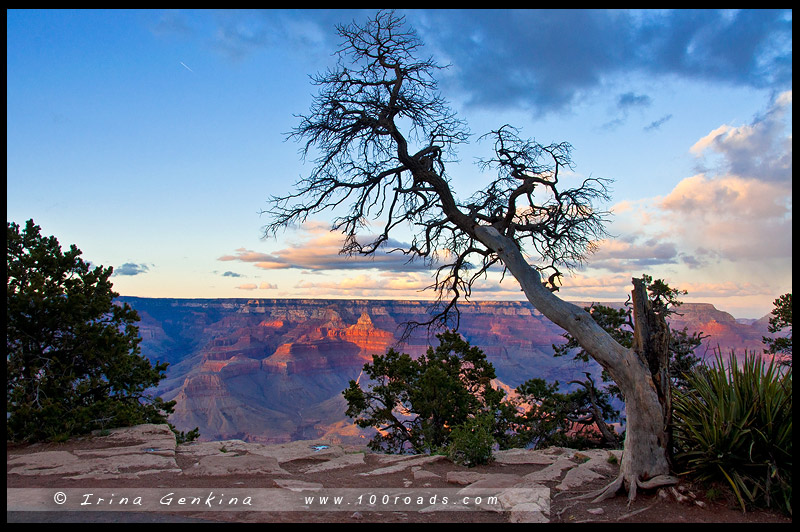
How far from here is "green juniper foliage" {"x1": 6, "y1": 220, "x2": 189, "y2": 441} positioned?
34.2 ft

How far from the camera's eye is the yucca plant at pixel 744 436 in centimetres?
Result: 541

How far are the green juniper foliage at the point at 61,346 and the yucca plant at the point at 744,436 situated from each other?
1137cm

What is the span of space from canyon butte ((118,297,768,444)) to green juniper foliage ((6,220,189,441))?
228ft

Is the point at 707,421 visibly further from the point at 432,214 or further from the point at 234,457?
the point at 234,457

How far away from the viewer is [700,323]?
235 ft

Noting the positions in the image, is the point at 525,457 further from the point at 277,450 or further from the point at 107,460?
the point at 107,460

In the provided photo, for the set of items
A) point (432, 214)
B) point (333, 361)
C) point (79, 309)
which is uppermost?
point (432, 214)

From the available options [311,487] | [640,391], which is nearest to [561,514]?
[640,391]

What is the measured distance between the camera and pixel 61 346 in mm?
11492

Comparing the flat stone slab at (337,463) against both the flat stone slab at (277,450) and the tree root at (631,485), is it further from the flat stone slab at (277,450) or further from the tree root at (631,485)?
the tree root at (631,485)

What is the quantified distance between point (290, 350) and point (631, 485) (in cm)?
10505

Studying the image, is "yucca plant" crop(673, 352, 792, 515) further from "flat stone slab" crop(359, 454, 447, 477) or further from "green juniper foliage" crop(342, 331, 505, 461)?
"green juniper foliage" crop(342, 331, 505, 461)
